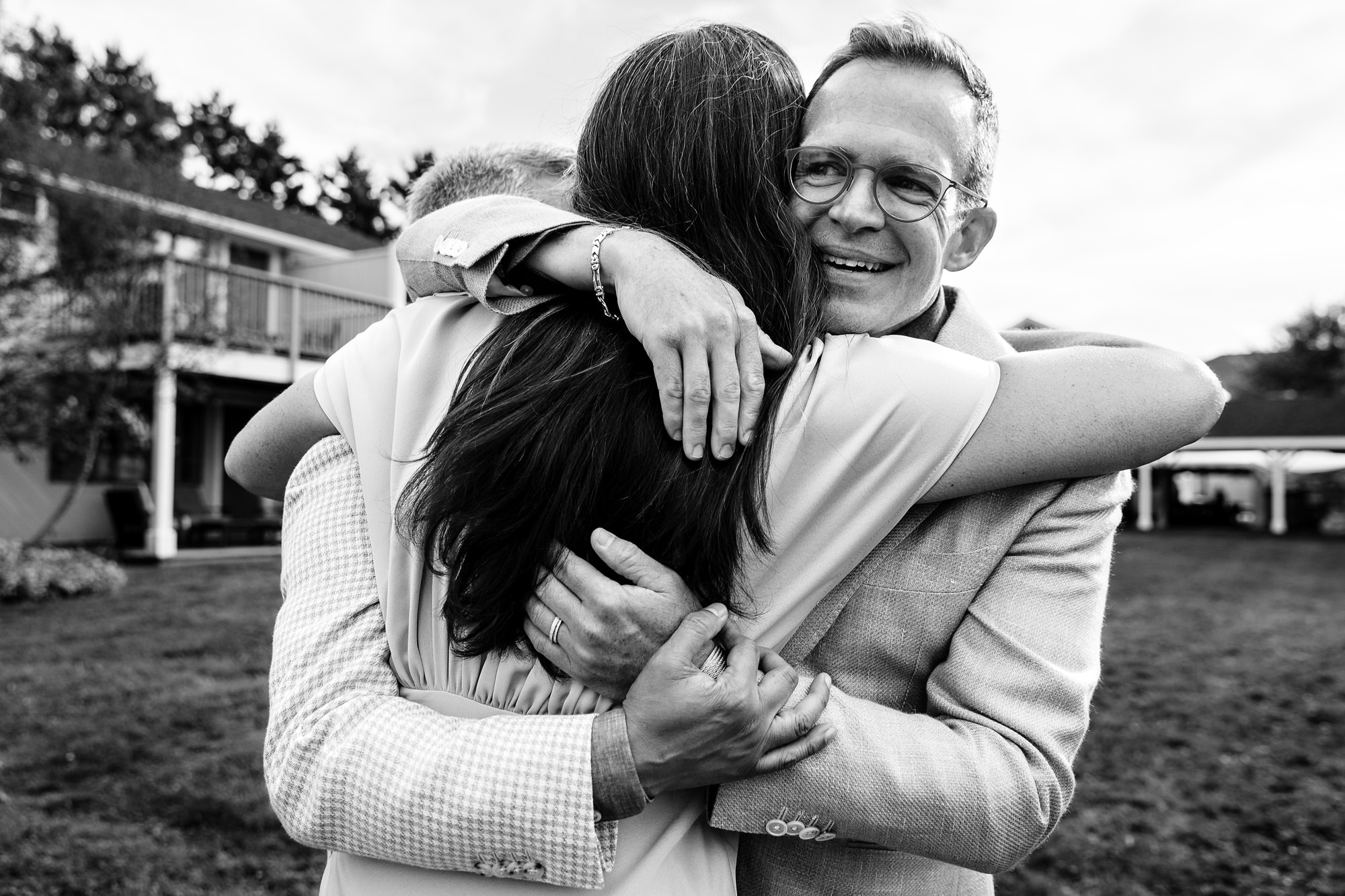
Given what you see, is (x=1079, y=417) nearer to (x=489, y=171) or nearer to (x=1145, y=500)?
(x=489, y=171)

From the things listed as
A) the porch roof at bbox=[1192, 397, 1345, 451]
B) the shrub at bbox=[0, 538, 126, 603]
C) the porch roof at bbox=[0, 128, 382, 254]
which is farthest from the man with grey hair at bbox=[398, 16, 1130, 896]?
the porch roof at bbox=[1192, 397, 1345, 451]

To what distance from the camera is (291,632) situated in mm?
1458

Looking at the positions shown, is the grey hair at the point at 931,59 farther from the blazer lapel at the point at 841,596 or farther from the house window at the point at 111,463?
the house window at the point at 111,463

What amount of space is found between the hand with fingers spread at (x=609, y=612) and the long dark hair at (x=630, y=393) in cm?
3

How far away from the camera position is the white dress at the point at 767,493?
134 cm

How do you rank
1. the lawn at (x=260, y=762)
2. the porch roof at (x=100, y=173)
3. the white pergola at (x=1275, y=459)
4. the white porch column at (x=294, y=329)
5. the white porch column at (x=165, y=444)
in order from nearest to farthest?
the lawn at (x=260, y=762) → the porch roof at (x=100, y=173) → the white porch column at (x=165, y=444) → the white porch column at (x=294, y=329) → the white pergola at (x=1275, y=459)

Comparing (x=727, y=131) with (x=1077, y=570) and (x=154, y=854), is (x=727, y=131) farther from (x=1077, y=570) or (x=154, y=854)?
(x=154, y=854)

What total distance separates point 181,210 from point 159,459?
4.16 m

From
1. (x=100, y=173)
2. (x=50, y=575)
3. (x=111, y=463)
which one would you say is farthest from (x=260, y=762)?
(x=111, y=463)

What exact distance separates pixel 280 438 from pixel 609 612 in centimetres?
83

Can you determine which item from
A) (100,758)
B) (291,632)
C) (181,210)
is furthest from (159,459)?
(291,632)

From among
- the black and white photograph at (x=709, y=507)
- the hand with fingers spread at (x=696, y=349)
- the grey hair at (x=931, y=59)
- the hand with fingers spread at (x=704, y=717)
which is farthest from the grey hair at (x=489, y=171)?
the hand with fingers spread at (x=704, y=717)

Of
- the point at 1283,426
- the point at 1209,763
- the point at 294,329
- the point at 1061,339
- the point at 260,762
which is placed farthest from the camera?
the point at 1283,426

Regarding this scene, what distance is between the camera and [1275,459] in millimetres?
31781
